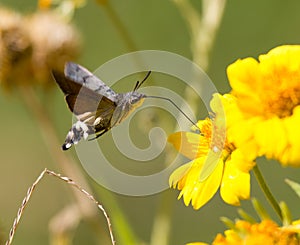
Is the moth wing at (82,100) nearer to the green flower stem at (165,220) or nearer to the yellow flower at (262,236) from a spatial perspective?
the yellow flower at (262,236)

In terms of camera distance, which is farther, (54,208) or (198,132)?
(54,208)

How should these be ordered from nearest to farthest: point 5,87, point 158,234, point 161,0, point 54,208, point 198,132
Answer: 1. point 198,132
2. point 158,234
3. point 5,87
4. point 54,208
5. point 161,0

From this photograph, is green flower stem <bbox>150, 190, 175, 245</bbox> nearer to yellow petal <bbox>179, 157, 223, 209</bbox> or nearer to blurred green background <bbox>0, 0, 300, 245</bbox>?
yellow petal <bbox>179, 157, 223, 209</bbox>

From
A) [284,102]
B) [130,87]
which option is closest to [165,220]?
[284,102]

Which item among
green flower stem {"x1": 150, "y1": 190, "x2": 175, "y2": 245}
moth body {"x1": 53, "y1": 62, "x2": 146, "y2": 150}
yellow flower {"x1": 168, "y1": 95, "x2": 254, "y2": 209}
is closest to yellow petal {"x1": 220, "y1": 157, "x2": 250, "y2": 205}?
yellow flower {"x1": 168, "y1": 95, "x2": 254, "y2": 209}

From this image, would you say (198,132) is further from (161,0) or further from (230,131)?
(161,0)

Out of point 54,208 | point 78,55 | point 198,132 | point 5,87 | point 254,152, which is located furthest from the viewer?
point 54,208

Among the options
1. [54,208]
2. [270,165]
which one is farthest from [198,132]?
[54,208]

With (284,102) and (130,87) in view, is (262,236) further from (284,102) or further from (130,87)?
(130,87)
